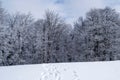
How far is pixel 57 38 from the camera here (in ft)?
81.7

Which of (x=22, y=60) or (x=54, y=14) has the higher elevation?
(x=54, y=14)

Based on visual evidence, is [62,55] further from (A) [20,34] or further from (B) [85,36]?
(A) [20,34]

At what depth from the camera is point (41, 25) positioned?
25.2m

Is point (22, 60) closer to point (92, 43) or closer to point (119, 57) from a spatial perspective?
point (92, 43)

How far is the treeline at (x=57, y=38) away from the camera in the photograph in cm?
2233

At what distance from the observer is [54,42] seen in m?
24.6

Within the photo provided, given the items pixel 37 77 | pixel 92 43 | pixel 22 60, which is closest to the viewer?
pixel 37 77

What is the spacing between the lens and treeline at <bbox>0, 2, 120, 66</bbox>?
22328mm

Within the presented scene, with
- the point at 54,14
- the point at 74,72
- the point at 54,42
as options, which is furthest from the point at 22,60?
the point at 74,72

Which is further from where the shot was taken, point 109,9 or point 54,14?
point 54,14

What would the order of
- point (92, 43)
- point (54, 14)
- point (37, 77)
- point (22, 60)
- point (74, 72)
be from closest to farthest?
point (37, 77) < point (74, 72) < point (22, 60) < point (92, 43) < point (54, 14)

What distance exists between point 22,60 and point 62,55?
21.6 feet

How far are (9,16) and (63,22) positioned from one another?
8.12 metres

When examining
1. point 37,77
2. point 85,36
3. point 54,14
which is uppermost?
point 54,14
